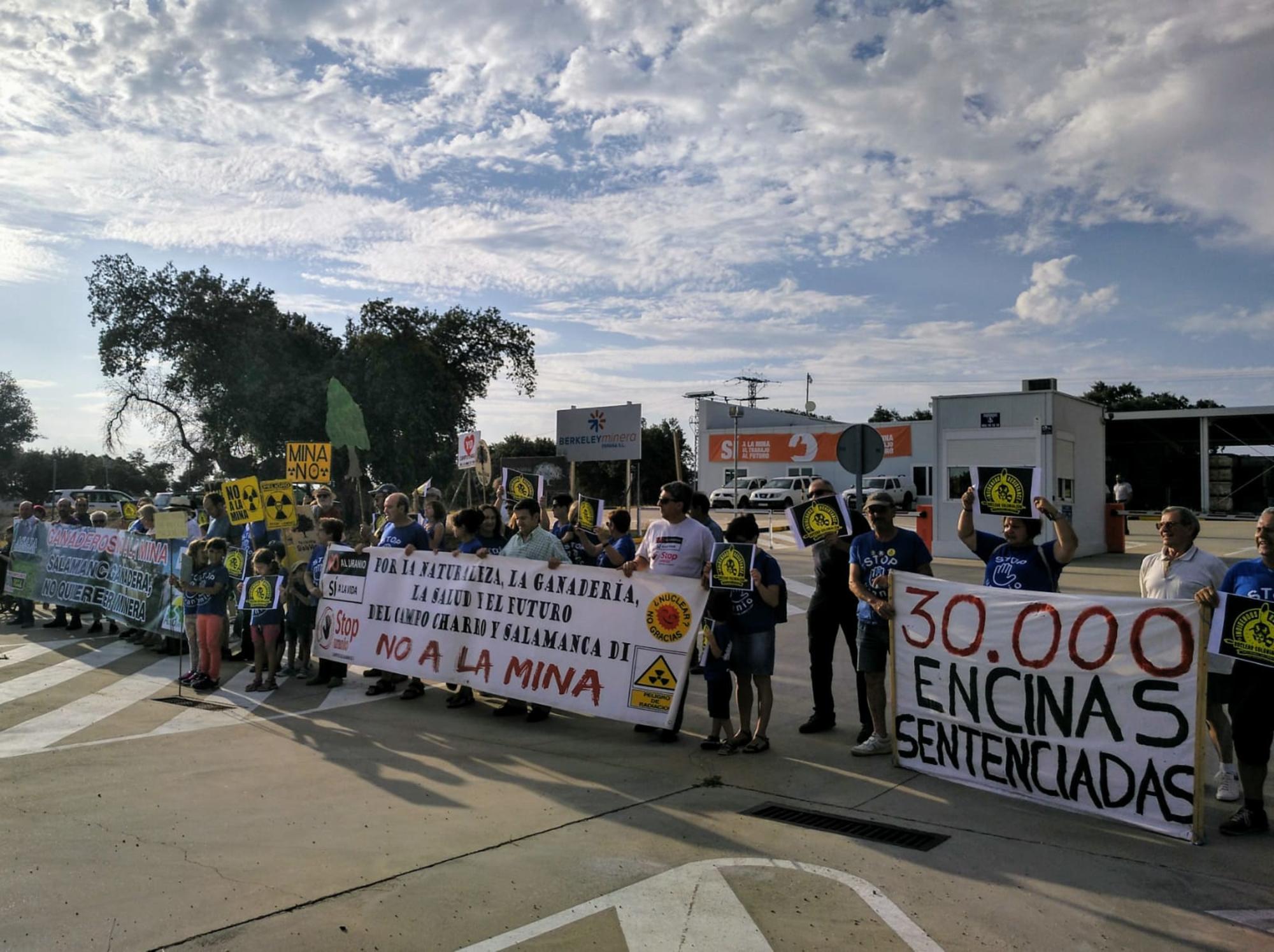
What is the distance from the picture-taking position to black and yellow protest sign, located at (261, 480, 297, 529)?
1098 cm

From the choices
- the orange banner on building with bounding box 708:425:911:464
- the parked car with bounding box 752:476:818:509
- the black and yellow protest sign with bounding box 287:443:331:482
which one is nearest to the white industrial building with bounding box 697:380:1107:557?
the black and yellow protest sign with bounding box 287:443:331:482

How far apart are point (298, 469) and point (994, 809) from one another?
1281 centimetres

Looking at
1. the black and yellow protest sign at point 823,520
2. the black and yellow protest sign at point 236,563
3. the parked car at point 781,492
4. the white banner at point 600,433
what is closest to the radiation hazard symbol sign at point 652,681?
the black and yellow protest sign at point 823,520

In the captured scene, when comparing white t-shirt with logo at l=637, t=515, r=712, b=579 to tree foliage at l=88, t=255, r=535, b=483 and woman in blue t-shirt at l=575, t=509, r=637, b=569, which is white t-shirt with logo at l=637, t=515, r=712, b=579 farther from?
tree foliage at l=88, t=255, r=535, b=483

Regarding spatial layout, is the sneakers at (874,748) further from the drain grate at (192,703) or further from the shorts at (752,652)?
the drain grate at (192,703)

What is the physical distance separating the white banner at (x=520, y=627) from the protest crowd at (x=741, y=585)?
15 centimetres

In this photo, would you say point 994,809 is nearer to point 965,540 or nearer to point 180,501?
point 965,540

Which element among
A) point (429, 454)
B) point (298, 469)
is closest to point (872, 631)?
point (298, 469)

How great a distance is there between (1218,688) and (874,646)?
6.84 ft

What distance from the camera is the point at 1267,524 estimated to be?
5434mm

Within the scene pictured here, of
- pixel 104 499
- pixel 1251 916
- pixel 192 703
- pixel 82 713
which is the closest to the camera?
Answer: pixel 1251 916

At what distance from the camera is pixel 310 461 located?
52.2ft

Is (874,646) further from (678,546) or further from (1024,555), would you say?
(678,546)

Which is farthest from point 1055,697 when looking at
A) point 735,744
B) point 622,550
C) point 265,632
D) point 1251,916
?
point 265,632
